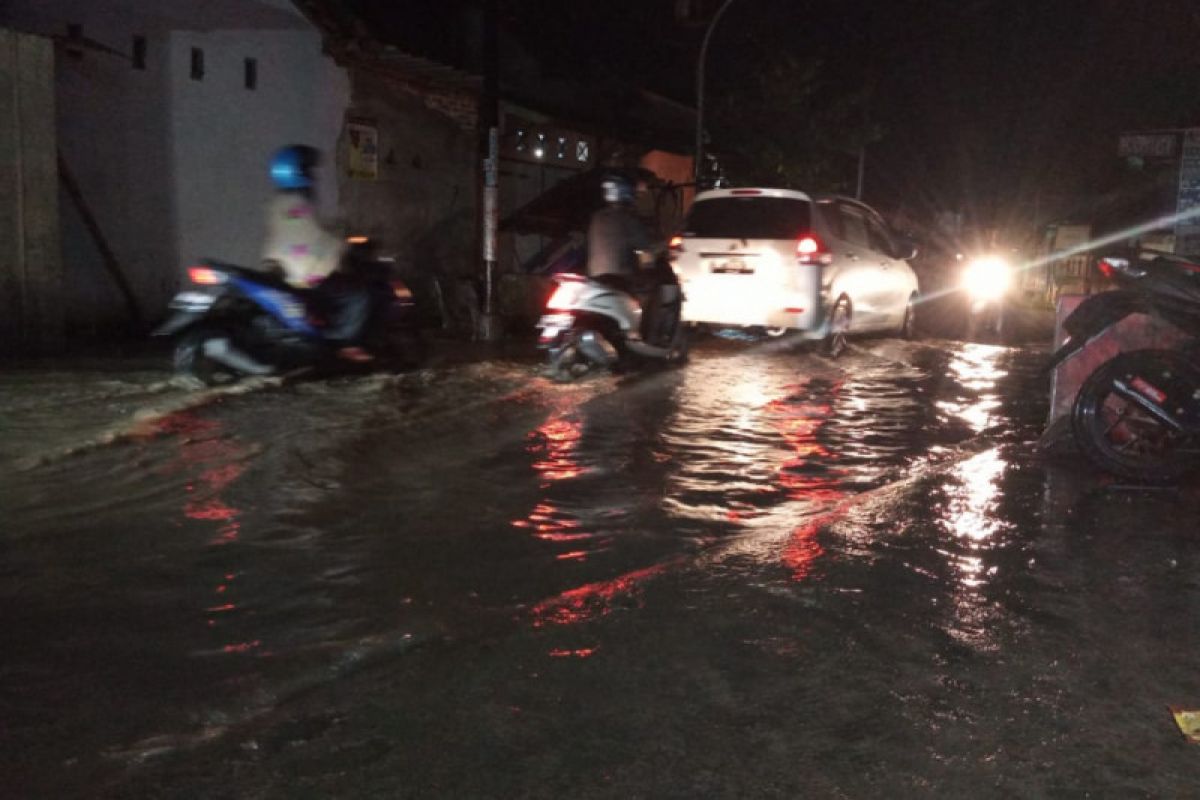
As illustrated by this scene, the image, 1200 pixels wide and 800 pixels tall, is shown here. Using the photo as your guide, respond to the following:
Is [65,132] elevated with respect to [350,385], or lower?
elevated

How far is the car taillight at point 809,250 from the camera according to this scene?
11.9 metres

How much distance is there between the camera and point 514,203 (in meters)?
19.6

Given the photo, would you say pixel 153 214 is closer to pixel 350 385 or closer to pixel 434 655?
pixel 350 385

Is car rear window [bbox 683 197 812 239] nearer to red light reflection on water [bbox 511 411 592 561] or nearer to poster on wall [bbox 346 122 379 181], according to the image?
red light reflection on water [bbox 511 411 592 561]

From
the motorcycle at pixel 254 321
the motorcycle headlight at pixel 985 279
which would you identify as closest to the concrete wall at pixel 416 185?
the motorcycle at pixel 254 321

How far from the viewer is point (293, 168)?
30.0ft

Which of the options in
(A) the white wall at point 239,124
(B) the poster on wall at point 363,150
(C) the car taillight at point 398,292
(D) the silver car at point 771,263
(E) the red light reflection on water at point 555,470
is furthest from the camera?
(B) the poster on wall at point 363,150

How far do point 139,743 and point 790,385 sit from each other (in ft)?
26.2

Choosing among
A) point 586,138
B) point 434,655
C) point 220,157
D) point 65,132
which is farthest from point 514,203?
point 434,655

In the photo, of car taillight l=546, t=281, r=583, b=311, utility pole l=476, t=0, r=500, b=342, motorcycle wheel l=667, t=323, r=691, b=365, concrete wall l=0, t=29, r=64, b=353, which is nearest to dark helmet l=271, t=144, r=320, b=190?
car taillight l=546, t=281, r=583, b=311

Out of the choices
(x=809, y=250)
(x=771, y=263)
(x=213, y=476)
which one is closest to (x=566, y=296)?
(x=771, y=263)

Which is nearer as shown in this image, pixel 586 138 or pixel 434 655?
pixel 434 655

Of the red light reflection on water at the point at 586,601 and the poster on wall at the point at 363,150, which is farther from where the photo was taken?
the poster on wall at the point at 363,150

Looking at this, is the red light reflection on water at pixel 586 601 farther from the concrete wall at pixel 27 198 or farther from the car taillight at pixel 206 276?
the concrete wall at pixel 27 198
